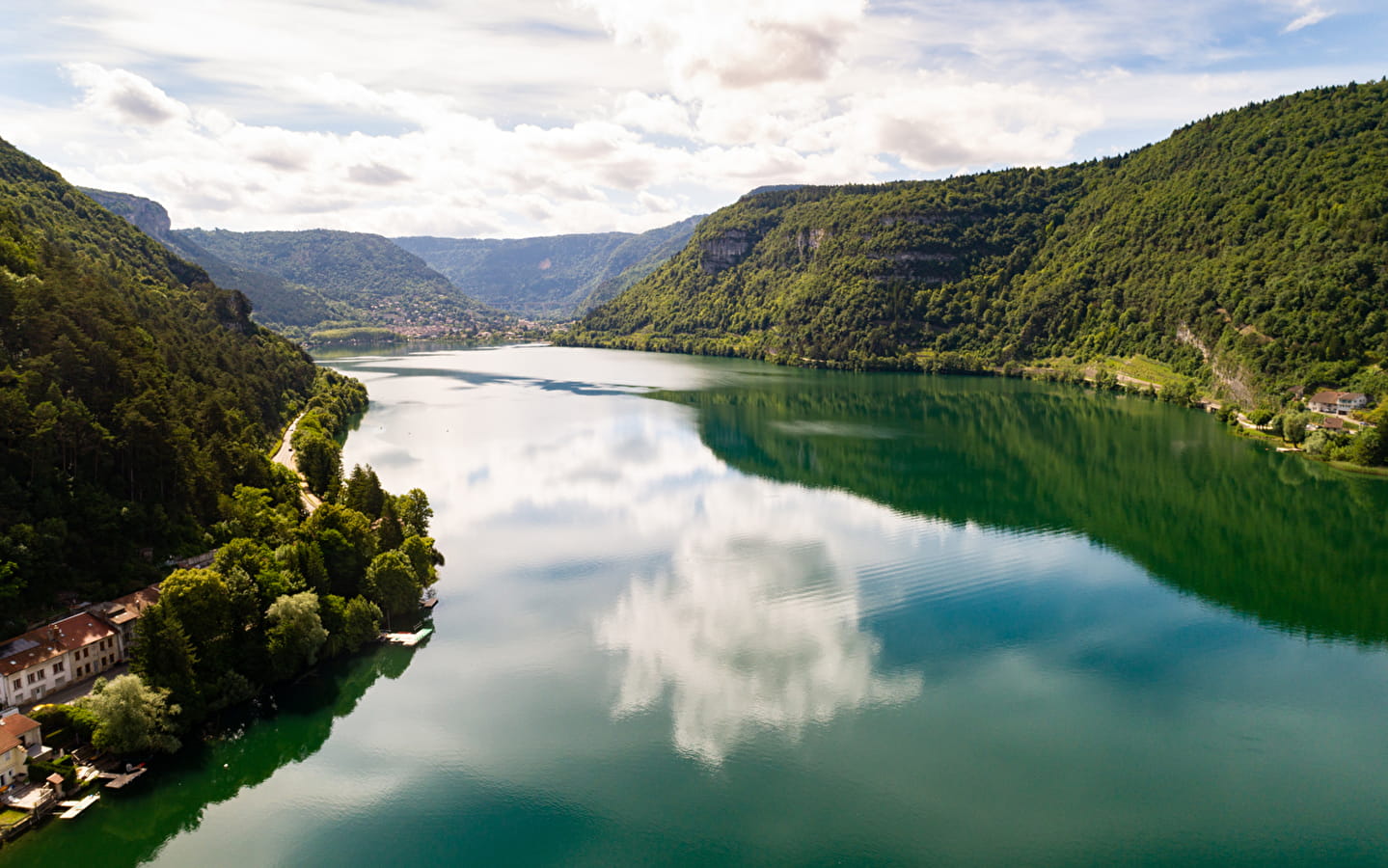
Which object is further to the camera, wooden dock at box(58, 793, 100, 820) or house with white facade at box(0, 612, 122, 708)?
house with white facade at box(0, 612, 122, 708)

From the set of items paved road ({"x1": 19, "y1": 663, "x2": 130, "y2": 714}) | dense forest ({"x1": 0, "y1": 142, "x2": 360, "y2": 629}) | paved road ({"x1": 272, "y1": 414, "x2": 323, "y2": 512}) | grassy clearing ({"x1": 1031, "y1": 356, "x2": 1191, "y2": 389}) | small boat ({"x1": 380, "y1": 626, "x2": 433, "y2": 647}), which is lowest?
small boat ({"x1": 380, "y1": 626, "x2": 433, "y2": 647})

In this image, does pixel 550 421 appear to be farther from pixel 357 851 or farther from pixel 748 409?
pixel 357 851

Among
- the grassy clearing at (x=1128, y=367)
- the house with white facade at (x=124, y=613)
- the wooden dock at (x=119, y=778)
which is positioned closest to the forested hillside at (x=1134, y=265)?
the grassy clearing at (x=1128, y=367)

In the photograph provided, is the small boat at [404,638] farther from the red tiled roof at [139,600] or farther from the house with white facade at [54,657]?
the house with white facade at [54,657]

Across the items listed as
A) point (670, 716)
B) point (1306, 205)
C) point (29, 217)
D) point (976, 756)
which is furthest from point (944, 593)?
point (1306, 205)

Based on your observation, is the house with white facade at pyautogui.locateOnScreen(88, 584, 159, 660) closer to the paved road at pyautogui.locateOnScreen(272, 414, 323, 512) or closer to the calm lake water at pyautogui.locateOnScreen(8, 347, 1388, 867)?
the calm lake water at pyautogui.locateOnScreen(8, 347, 1388, 867)

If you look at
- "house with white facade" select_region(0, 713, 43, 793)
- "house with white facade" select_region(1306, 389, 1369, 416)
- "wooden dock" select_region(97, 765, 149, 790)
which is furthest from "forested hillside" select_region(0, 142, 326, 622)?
"house with white facade" select_region(1306, 389, 1369, 416)

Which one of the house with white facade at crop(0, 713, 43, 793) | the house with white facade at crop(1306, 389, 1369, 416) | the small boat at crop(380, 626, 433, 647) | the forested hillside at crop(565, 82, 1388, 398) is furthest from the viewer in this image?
the forested hillside at crop(565, 82, 1388, 398)
